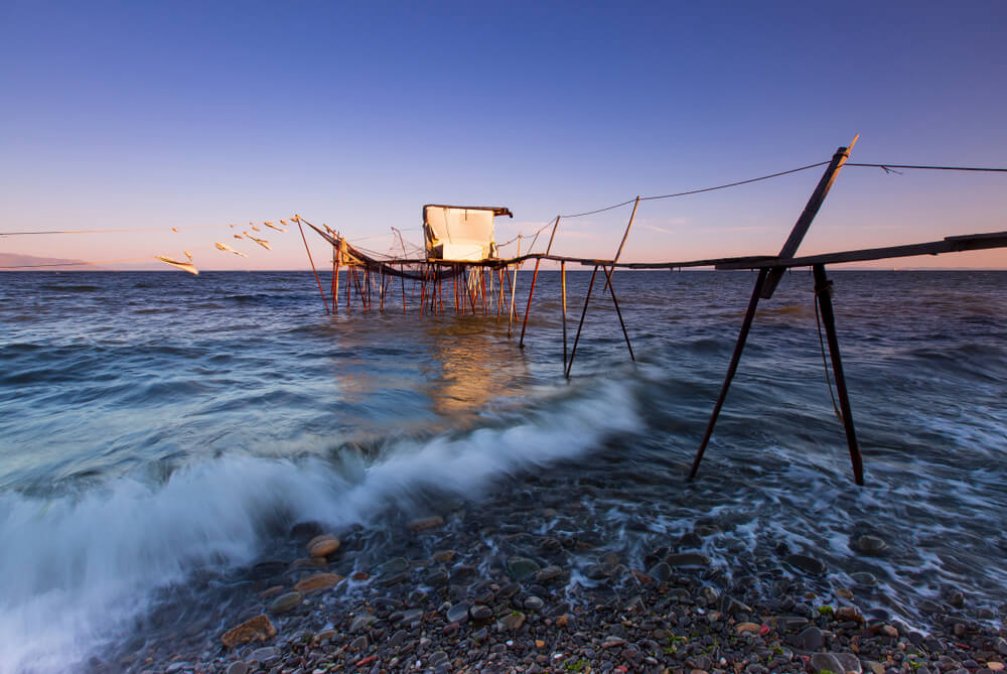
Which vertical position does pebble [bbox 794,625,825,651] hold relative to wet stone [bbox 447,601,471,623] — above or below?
above

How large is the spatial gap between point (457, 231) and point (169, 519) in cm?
2261

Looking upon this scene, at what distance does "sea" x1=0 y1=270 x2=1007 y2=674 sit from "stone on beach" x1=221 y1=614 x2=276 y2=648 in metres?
0.24

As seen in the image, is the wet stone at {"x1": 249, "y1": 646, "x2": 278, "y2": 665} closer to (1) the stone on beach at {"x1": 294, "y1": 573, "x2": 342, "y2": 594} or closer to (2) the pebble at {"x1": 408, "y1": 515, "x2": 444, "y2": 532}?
(1) the stone on beach at {"x1": 294, "y1": 573, "x2": 342, "y2": 594}

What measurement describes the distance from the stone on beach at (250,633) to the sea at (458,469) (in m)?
0.24

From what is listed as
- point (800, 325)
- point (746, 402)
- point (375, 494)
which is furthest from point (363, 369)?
point (800, 325)

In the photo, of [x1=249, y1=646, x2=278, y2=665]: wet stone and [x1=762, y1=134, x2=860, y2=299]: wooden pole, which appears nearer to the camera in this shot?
[x1=249, y1=646, x2=278, y2=665]: wet stone

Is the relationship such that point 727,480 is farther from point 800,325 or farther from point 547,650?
point 800,325

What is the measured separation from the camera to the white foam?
3.92m

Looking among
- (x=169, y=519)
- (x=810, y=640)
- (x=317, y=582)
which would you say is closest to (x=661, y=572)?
(x=810, y=640)

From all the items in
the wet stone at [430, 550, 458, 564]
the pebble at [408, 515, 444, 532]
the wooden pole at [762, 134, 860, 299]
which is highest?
the wooden pole at [762, 134, 860, 299]

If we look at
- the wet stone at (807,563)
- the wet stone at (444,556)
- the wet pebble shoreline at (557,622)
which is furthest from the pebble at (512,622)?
the wet stone at (807,563)

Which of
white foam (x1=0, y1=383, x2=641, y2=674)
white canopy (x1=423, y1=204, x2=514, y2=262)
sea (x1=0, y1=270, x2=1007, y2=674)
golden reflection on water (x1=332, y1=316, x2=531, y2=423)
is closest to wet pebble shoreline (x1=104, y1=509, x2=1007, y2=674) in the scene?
sea (x1=0, y1=270, x2=1007, y2=674)

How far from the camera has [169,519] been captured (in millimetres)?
5496

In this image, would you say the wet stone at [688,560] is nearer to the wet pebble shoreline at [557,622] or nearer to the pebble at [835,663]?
the wet pebble shoreline at [557,622]
